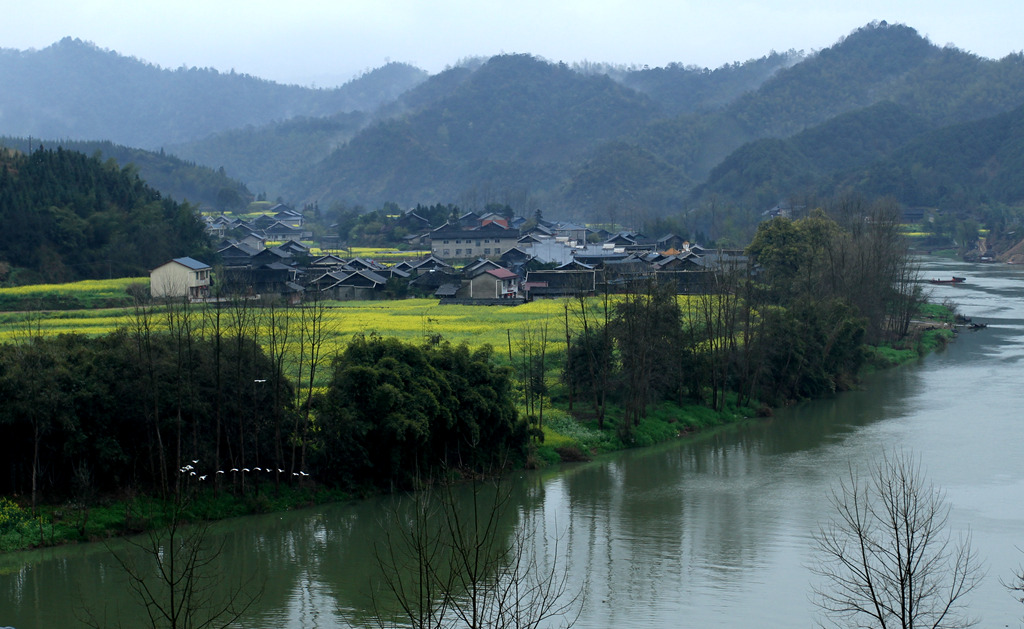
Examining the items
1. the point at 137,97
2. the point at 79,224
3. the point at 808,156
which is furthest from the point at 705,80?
the point at 79,224

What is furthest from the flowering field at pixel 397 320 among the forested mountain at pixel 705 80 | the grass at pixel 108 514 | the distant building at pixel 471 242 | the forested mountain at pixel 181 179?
the forested mountain at pixel 705 80

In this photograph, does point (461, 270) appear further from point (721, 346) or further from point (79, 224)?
point (721, 346)

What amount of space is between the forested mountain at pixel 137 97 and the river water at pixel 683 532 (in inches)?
4878

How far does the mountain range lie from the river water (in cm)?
4383

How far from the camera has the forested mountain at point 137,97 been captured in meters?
135

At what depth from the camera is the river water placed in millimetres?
8875

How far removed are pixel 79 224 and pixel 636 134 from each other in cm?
6515

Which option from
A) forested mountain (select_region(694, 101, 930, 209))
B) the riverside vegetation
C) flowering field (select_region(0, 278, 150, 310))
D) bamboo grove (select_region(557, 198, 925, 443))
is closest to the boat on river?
bamboo grove (select_region(557, 198, 925, 443))

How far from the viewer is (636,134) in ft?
287

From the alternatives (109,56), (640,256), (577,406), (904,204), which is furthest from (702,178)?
(109,56)

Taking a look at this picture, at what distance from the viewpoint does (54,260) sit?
26.8 meters

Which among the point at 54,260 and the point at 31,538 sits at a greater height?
the point at 54,260

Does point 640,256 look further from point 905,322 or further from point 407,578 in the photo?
point 407,578

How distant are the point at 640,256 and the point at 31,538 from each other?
93.1 ft
